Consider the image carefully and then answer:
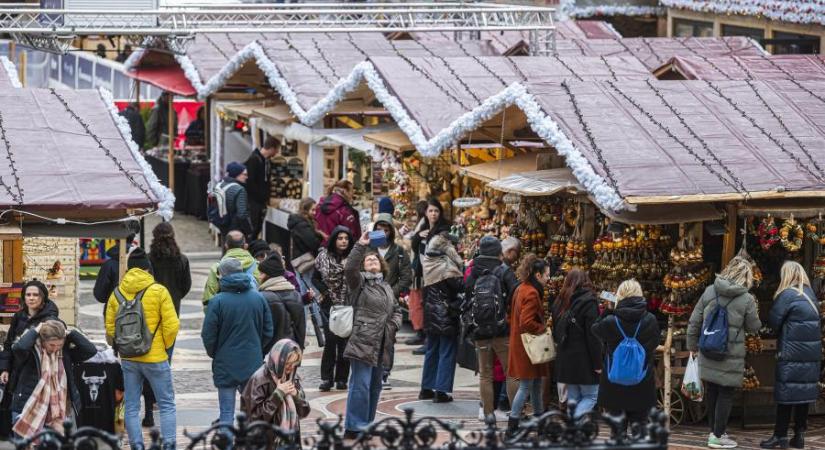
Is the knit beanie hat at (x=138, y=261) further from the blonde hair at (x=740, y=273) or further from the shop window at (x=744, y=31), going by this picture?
the shop window at (x=744, y=31)

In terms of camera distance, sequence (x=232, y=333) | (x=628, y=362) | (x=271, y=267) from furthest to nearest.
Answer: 1. (x=271, y=267)
2. (x=628, y=362)
3. (x=232, y=333)

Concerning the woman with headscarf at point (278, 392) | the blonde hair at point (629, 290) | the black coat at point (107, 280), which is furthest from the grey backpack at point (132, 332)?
the blonde hair at point (629, 290)

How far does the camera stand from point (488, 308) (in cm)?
1305

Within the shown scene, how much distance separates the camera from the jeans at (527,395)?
12906mm

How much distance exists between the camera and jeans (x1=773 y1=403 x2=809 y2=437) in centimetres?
1262

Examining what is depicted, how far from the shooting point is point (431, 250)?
14273mm

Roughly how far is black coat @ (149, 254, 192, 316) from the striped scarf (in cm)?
274

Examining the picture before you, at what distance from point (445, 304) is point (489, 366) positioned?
39.8 inches

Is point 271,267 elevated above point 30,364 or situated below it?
above

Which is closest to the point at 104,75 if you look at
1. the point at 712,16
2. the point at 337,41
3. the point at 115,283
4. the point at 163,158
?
the point at 163,158

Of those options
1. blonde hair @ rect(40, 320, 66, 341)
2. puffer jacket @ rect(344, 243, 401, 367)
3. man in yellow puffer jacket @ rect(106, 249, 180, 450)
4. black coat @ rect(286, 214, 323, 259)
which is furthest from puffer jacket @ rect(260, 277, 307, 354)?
black coat @ rect(286, 214, 323, 259)

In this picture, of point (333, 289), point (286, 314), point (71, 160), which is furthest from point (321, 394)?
point (71, 160)

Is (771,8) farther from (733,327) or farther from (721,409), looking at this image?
(721,409)

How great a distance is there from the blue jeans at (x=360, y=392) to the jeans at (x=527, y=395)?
112 cm
